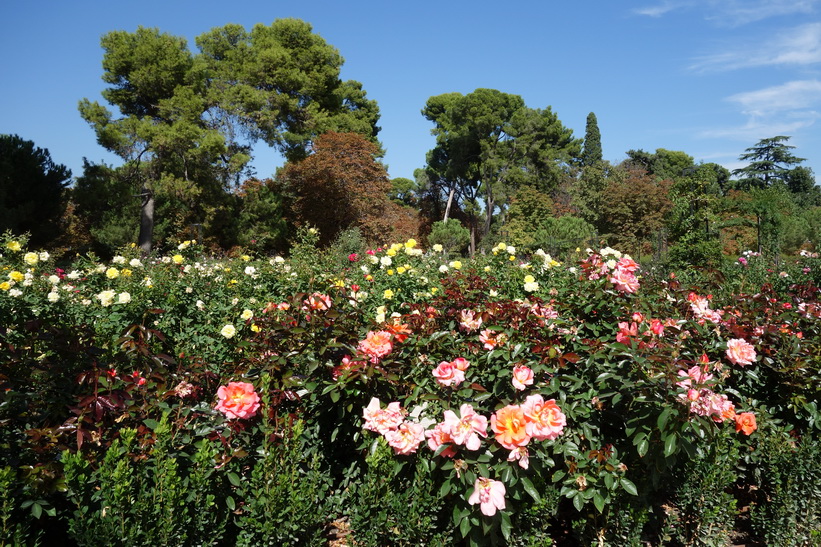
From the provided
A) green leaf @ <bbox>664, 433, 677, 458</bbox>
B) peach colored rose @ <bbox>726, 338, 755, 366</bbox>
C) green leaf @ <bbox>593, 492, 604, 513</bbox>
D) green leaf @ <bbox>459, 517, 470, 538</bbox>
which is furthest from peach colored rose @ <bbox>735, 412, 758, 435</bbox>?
green leaf @ <bbox>459, 517, 470, 538</bbox>

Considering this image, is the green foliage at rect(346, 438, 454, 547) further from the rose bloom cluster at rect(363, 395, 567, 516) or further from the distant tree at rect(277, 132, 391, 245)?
the distant tree at rect(277, 132, 391, 245)

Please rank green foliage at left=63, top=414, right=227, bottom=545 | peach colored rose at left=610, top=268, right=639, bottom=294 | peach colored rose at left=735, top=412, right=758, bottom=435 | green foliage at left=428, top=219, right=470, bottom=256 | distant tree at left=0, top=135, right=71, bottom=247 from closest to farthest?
green foliage at left=63, top=414, right=227, bottom=545
peach colored rose at left=735, top=412, right=758, bottom=435
peach colored rose at left=610, top=268, right=639, bottom=294
distant tree at left=0, top=135, right=71, bottom=247
green foliage at left=428, top=219, right=470, bottom=256

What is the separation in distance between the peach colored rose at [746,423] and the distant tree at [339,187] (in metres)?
17.8

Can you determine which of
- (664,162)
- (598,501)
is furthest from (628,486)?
(664,162)

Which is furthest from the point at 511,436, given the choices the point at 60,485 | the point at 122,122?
the point at 122,122

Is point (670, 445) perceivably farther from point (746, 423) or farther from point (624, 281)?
point (624, 281)

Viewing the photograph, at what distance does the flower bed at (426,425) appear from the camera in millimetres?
1546

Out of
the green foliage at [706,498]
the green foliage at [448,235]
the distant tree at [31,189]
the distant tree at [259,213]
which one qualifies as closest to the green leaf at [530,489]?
the green foliage at [706,498]

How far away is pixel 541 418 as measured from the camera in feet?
5.24

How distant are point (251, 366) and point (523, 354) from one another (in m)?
1.03

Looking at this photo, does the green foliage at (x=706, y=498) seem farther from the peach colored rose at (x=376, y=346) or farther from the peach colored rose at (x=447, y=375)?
the peach colored rose at (x=376, y=346)

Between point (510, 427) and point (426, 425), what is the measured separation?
29cm

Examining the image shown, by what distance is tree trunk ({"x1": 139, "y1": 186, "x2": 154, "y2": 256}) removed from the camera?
16.3 metres

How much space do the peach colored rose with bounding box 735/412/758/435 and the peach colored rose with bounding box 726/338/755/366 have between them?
209 millimetres
